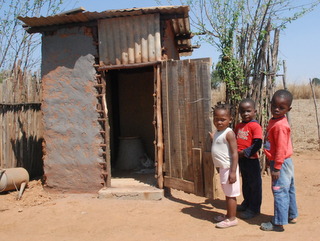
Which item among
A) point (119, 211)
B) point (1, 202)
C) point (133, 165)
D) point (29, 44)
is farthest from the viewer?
point (29, 44)

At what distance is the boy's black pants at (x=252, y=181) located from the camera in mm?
4477

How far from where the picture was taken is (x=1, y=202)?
5.48 metres

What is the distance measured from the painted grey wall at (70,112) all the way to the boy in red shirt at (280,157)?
9.74 ft

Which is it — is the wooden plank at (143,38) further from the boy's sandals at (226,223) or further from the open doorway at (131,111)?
the boy's sandals at (226,223)

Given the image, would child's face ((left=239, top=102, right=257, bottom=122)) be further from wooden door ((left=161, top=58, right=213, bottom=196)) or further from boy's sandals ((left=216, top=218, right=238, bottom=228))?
boy's sandals ((left=216, top=218, right=238, bottom=228))

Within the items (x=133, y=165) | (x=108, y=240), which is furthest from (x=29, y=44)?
(x=108, y=240)

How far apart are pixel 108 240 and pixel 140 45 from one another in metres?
3.14

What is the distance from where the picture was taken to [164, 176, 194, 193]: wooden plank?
5165 mm

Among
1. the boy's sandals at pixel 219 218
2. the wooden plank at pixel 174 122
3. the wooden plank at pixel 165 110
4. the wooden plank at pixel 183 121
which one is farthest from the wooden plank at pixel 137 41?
the boy's sandals at pixel 219 218

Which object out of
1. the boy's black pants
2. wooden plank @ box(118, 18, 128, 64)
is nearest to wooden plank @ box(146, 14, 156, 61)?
wooden plank @ box(118, 18, 128, 64)

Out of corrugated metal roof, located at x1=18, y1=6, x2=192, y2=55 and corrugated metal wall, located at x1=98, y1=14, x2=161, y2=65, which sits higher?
corrugated metal roof, located at x1=18, y1=6, x2=192, y2=55

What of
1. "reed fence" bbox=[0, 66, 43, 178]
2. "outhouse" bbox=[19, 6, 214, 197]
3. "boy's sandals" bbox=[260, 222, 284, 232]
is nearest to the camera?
"boy's sandals" bbox=[260, 222, 284, 232]

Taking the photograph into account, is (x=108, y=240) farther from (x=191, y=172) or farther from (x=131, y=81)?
(x=131, y=81)

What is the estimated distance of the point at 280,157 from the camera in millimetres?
3795
